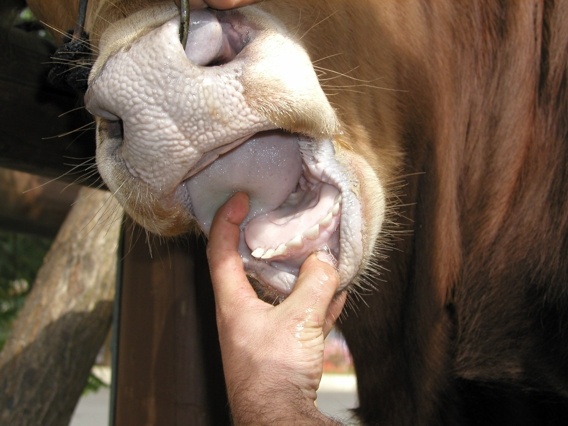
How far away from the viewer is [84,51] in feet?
6.41

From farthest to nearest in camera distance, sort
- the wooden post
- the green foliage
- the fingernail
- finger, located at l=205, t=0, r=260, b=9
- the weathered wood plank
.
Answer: the green foliage < the wooden post < the weathered wood plank < the fingernail < finger, located at l=205, t=0, r=260, b=9

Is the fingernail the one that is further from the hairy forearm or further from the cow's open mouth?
the hairy forearm

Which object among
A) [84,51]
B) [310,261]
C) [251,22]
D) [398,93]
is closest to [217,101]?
[251,22]

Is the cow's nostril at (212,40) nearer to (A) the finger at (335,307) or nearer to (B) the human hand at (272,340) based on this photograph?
(B) the human hand at (272,340)

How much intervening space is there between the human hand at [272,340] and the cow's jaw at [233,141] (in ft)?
0.26

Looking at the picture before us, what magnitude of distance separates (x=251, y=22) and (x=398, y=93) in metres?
0.62

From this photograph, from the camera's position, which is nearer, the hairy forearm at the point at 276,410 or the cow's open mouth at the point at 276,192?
the hairy forearm at the point at 276,410

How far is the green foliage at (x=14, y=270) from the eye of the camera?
5.45 m

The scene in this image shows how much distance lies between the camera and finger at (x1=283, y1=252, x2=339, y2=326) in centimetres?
157

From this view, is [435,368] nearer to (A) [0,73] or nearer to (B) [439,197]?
(B) [439,197]

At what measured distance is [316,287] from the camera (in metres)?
1.61

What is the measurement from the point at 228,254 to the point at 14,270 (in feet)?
13.4

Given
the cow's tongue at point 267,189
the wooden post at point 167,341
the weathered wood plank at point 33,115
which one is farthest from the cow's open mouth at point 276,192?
the wooden post at point 167,341

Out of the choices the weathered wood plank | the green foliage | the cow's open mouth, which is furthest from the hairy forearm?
the green foliage
